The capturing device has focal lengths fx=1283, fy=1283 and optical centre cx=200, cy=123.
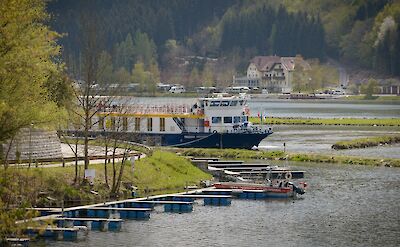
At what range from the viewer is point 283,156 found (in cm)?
9412

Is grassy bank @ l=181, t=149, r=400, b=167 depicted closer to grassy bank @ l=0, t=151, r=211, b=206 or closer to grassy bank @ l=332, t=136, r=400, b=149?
grassy bank @ l=332, t=136, r=400, b=149

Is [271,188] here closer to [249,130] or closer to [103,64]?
[103,64]

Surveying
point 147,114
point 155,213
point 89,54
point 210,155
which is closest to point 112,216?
point 155,213

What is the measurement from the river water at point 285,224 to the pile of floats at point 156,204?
598 mm

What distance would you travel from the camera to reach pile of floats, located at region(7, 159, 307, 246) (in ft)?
183

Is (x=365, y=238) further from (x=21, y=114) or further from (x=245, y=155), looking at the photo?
(x=245, y=155)

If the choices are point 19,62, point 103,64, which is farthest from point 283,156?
point 19,62

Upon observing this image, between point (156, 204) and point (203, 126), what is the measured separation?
128 feet

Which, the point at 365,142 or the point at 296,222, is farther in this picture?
the point at 365,142

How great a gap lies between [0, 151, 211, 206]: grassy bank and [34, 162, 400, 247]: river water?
384cm

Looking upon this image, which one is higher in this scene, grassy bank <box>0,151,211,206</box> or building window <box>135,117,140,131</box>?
building window <box>135,117,140,131</box>

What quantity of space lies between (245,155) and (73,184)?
30962 mm

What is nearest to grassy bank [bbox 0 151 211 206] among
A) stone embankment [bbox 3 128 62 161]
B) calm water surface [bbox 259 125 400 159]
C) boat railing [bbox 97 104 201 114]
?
stone embankment [bbox 3 128 62 161]

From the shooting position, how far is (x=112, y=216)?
61969mm
